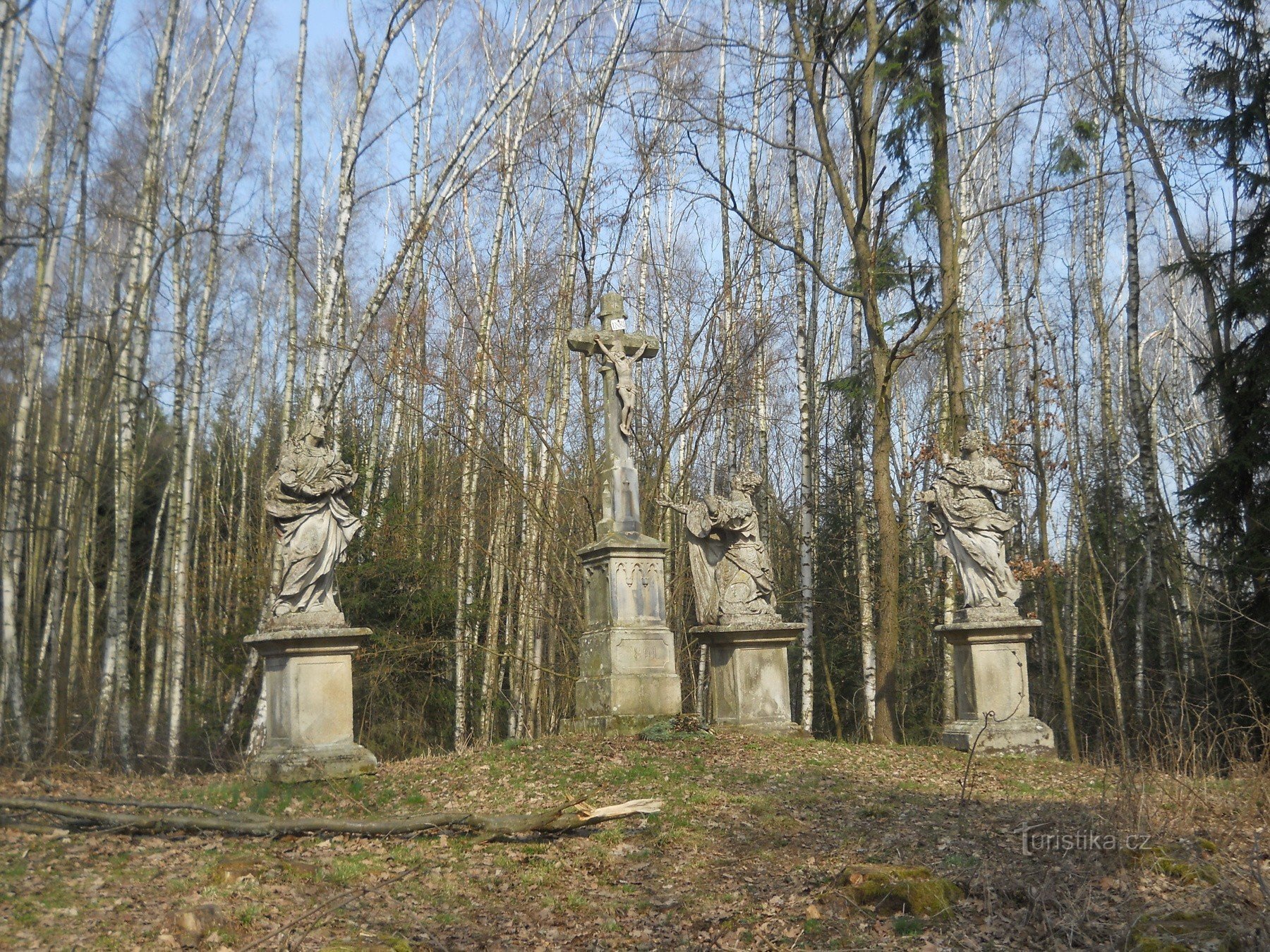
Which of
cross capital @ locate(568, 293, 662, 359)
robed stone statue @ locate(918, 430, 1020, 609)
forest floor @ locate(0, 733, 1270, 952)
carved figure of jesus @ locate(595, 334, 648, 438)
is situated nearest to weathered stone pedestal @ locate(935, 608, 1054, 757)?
robed stone statue @ locate(918, 430, 1020, 609)

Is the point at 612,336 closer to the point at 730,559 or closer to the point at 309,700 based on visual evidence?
the point at 730,559

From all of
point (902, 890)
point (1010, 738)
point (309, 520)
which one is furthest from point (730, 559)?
point (902, 890)

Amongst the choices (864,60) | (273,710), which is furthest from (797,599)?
(273,710)

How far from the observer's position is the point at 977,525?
1112 cm

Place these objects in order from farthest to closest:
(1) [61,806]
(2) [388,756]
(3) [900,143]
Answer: (2) [388,756] < (3) [900,143] < (1) [61,806]

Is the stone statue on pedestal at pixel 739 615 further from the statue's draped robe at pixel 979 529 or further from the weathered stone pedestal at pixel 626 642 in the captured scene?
the statue's draped robe at pixel 979 529

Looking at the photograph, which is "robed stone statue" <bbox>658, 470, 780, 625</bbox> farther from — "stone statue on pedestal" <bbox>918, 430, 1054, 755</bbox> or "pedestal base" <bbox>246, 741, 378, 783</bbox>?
"pedestal base" <bbox>246, 741, 378, 783</bbox>

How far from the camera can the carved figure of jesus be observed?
1148 cm

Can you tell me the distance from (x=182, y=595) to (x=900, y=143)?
11.1 m

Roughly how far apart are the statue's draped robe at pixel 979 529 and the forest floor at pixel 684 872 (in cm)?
271

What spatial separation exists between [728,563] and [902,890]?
5.90 m

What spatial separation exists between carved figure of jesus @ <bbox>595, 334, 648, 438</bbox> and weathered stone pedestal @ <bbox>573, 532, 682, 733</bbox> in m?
1.32

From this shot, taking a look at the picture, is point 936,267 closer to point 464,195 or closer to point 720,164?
point 720,164

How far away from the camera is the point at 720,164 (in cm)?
1908
